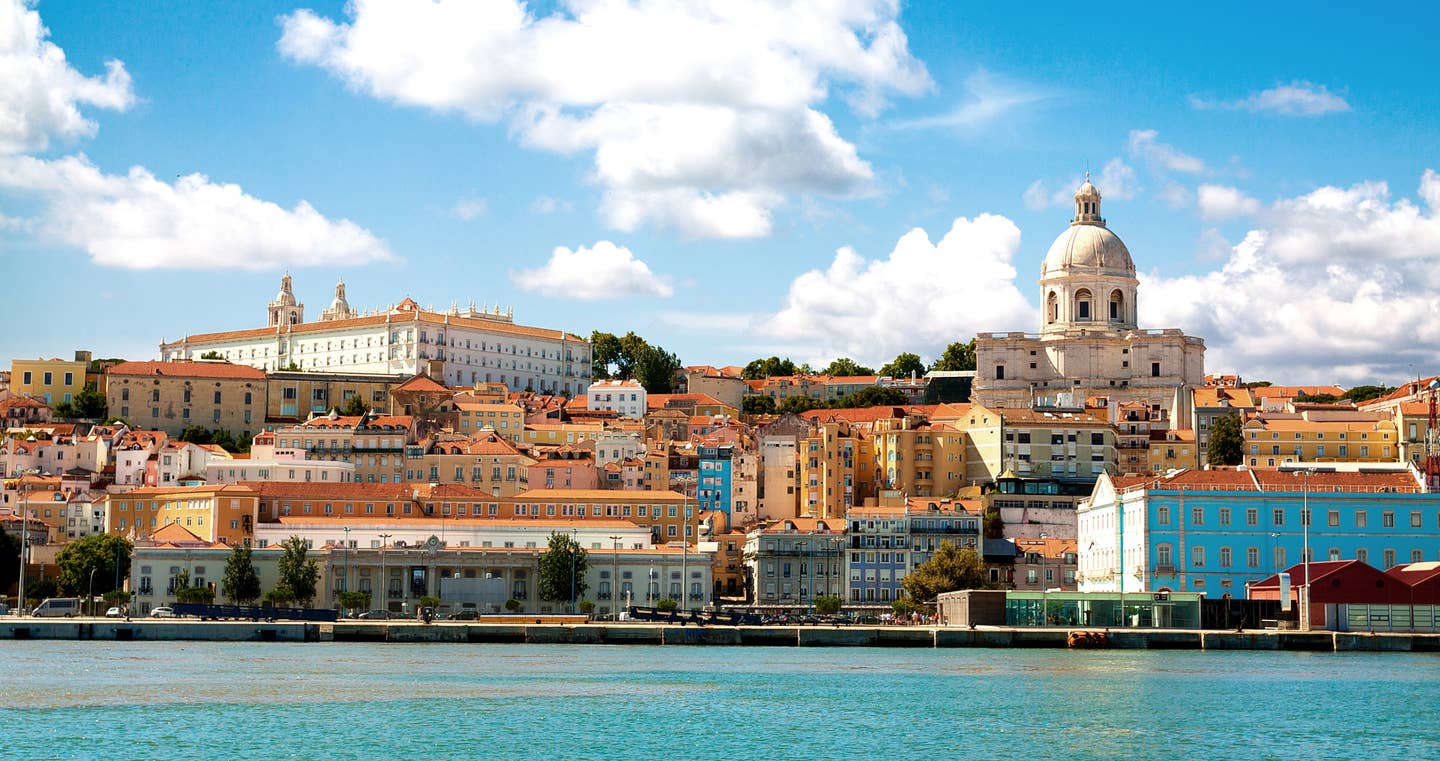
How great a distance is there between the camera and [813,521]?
10412 centimetres

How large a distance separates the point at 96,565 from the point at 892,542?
36.0m

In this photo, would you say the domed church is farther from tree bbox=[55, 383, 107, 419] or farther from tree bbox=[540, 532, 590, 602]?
tree bbox=[55, 383, 107, 419]

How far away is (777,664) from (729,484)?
54272 millimetres

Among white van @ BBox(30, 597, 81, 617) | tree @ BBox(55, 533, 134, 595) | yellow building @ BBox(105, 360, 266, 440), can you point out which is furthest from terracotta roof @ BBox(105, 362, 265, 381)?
white van @ BBox(30, 597, 81, 617)

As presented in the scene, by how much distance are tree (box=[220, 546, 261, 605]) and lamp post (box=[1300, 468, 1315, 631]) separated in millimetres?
42993

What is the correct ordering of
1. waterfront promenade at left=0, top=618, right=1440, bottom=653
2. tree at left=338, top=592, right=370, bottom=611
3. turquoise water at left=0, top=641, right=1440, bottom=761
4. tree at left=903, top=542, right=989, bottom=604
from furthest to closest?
tree at left=338, top=592, right=370, bottom=611 < tree at left=903, top=542, right=989, bottom=604 < waterfront promenade at left=0, top=618, right=1440, bottom=653 < turquoise water at left=0, top=641, right=1440, bottom=761

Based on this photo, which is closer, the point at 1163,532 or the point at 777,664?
the point at 777,664

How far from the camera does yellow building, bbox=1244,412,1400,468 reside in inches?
4567

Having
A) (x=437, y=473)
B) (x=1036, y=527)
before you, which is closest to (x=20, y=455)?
(x=437, y=473)

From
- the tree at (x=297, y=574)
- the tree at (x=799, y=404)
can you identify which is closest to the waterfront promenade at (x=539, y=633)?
the tree at (x=297, y=574)

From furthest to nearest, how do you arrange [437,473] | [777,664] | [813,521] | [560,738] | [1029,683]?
[437,473] → [813,521] → [777,664] → [1029,683] → [560,738]

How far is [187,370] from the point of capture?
145000 mm

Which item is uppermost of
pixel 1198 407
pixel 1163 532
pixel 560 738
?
pixel 1198 407

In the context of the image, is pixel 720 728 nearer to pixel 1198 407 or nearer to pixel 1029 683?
pixel 1029 683
